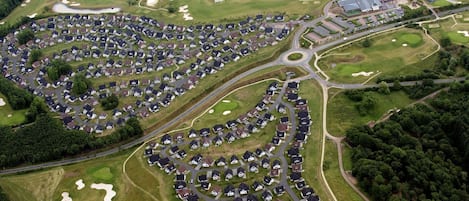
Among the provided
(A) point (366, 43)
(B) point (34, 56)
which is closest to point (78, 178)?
(B) point (34, 56)

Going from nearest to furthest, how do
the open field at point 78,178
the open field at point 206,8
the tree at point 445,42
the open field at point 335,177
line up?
the open field at point 335,177 → the open field at point 78,178 → the tree at point 445,42 → the open field at point 206,8

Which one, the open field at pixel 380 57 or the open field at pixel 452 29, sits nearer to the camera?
the open field at pixel 380 57

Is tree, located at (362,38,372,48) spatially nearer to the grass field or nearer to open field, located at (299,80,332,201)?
open field, located at (299,80,332,201)

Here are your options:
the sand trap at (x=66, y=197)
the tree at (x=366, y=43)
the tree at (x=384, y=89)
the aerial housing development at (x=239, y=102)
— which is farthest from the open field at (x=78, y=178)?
the tree at (x=366, y=43)

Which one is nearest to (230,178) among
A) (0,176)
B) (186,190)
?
(186,190)

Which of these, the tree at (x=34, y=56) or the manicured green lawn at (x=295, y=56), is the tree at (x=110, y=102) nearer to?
the tree at (x=34, y=56)

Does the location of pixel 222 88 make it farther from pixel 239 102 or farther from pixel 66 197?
pixel 66 197

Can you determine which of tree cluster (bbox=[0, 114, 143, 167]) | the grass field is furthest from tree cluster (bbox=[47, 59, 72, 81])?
tree cluster (bbox=[0, 114, 143, 167])

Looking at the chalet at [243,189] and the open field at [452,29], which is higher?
the open field at [452,29]
